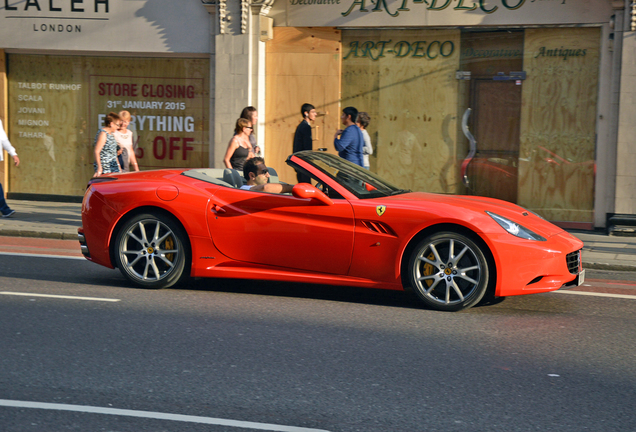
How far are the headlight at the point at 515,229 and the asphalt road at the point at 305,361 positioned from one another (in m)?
0.68

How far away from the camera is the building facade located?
13.2 m

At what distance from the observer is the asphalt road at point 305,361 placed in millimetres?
4246

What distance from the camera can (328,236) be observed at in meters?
6.90

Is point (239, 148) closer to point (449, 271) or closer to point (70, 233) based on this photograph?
point (70, 233)

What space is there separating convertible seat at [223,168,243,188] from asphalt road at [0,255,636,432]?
108 cm

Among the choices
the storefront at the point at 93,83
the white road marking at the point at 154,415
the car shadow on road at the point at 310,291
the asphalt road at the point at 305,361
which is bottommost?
the white road marking at the point at 154,415

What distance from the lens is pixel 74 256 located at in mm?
9875

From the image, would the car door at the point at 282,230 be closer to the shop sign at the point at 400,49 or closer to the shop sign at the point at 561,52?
the shop sign at the point at 400,49

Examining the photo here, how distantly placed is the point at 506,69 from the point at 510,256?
783 cm

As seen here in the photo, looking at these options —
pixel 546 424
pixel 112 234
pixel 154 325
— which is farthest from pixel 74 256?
pixel 546 424

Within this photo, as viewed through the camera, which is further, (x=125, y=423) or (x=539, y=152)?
(x=539, y=152)

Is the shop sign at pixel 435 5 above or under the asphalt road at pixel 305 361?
above

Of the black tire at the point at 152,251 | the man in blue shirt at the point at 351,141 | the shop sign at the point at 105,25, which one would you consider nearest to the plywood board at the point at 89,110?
the shop sign at the point at 105,25

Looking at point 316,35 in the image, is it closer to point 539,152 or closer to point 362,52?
point 362,52
